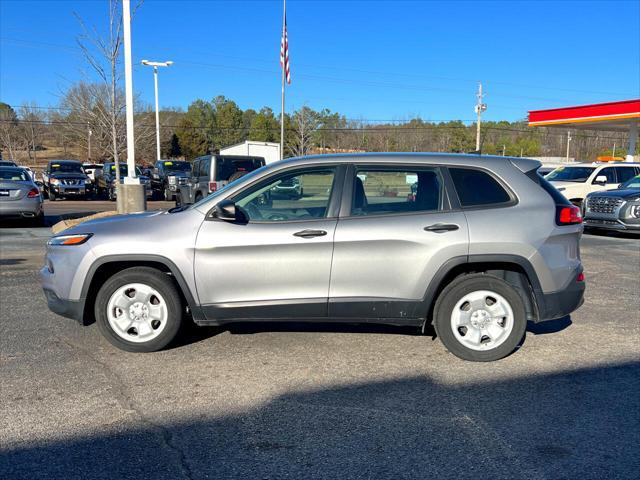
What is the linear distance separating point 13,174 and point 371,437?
13.6m

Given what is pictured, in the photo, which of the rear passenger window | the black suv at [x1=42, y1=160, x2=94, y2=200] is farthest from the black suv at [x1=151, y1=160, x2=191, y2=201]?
the rear passenger window

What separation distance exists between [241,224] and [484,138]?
71.2m

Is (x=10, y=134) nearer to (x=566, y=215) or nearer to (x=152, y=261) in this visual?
(x=152, y=261)

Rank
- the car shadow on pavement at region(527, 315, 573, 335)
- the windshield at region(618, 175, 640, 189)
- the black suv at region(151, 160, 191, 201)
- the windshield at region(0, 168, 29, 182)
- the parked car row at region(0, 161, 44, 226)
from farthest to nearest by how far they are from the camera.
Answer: the black suv at region(151, 160, 191, 201)
the windshield at region(618, 175, 640, 189)
the windshield at region(0, 168, 29, 182)
the parked car row at region(0, 161, 44, 226)
the car shadow on pavement at region(527, 315, 573, 335)

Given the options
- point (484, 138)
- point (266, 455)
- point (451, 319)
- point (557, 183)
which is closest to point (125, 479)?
point (266, 455)

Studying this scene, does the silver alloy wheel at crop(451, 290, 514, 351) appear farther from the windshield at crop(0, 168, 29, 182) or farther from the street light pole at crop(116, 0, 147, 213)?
the windshield at crop(0, 168, 29, 182)

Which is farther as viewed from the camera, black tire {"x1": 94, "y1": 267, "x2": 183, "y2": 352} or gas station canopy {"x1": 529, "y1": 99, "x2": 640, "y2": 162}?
gas station canopy {"x1": 529, "y1": 99, "x2": 640, "y2": 162}

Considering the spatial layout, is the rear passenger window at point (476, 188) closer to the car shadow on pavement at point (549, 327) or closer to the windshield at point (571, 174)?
the car shadow on pavement at point (549, 327)

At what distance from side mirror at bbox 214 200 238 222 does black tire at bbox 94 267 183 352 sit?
2.48ft

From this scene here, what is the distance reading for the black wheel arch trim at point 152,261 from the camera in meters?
4.70

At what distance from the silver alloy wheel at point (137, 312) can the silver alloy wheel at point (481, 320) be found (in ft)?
8.40

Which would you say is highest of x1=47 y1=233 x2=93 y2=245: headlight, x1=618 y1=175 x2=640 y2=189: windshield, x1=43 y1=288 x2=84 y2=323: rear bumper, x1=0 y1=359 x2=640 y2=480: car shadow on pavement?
x1=618 y1=175 x2=640 y2=189: windshield

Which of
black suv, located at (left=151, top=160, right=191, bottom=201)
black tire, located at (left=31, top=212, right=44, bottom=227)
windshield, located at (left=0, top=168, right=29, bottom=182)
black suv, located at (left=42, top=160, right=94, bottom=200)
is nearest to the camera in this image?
windshield, located at (left=0, top=168, right=29, bottom=182)

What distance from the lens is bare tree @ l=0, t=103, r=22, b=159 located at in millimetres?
58781
